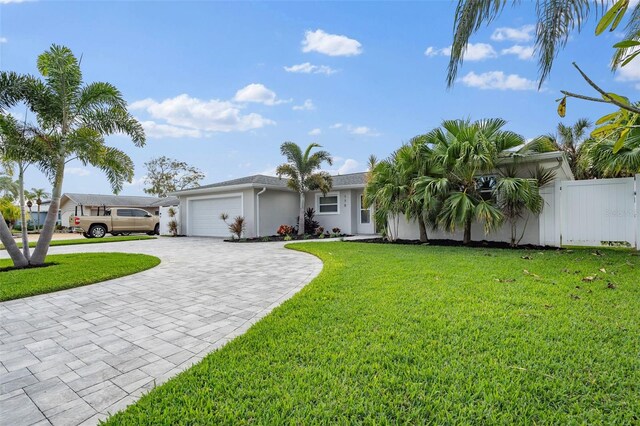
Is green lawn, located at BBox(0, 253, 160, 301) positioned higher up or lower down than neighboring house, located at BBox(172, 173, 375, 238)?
lower down

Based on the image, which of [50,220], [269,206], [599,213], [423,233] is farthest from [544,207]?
[50,220]

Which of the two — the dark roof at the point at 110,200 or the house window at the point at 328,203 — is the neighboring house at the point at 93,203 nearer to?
the dark roof at the point at 110,200

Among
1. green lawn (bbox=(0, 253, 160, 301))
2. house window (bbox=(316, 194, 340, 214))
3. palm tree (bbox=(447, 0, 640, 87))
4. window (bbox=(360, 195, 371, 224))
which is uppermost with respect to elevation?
palm tree (bbox=(447, 0, 640, 87))

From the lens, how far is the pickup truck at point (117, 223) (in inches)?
695

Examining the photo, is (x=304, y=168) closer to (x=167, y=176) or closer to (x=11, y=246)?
(x=11, y=246)

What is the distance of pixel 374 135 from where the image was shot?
1535 cm

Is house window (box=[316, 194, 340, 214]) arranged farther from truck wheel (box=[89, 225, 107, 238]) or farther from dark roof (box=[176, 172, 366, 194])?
truck wheel (box=[89, 225, 107, 238])

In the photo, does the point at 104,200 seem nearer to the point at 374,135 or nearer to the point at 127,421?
the point at 374,135

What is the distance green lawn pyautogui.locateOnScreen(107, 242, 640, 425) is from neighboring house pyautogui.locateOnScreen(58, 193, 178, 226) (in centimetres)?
3001

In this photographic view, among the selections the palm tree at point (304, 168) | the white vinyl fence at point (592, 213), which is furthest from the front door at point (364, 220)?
the white vinyl fence at point (592, 213)

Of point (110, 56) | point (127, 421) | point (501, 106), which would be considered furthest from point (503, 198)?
point (110, 56)

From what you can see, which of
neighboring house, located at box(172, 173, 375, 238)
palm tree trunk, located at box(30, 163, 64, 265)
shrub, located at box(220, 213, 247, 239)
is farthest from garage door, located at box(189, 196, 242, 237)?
palm tree trunk, located at box(30, 163, 64, 265)

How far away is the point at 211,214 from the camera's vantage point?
16953 millimetres

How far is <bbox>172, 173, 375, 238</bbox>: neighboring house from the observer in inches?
594
